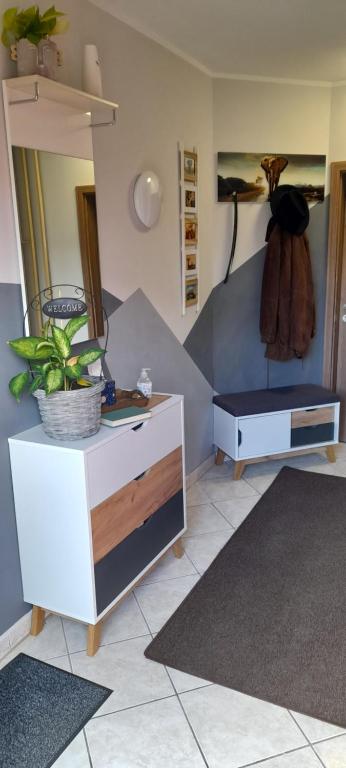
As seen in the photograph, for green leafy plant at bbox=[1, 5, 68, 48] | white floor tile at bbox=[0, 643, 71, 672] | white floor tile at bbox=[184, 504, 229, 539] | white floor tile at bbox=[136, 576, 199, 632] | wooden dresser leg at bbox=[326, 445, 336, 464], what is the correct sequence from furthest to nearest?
wooden dresser leg at bbox=[326, 445, 336, 464]
white floor tile at bbox=[184, 504, 229, 539]
white floor tile at bbox=[136, 576, 199, 632]
white floor tile at bbox=[0, 643, 71, 672]
green leafy plant at bbox=[1, 5, 68, 48]

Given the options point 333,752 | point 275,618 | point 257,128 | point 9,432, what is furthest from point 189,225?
point 333,752

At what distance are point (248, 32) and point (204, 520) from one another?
2.47 metres

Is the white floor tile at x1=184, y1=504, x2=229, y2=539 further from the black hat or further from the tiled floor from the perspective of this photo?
the black hat

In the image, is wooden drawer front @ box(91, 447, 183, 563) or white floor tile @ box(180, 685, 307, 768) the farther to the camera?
wooden drawer front @ box(91, 447, 183, 563)

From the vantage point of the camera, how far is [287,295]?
3674 millimetres

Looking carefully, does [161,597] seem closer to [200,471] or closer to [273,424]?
[200,471]

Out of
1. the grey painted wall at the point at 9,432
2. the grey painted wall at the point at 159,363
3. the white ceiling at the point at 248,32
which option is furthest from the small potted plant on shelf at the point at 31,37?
the grey painted wall at the point at 159,363

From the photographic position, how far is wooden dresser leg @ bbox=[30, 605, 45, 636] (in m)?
2.13

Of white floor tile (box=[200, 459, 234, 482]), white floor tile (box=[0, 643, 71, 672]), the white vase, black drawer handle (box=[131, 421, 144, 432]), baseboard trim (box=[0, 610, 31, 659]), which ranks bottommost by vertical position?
white floor tile (box=[200, 459, 234, 482])

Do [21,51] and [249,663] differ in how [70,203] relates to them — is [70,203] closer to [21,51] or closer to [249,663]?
[21,51]

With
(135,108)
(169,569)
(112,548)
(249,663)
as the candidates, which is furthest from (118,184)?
(249,663)

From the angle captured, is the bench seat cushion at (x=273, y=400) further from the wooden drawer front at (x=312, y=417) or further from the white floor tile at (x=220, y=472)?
the white floor tile at (x=220, y=472)

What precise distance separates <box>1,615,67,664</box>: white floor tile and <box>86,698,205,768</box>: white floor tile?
0.36 m

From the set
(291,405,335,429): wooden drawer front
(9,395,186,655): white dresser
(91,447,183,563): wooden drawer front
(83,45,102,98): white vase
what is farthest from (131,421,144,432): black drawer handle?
(291,405,335,429): wooden drawer front
